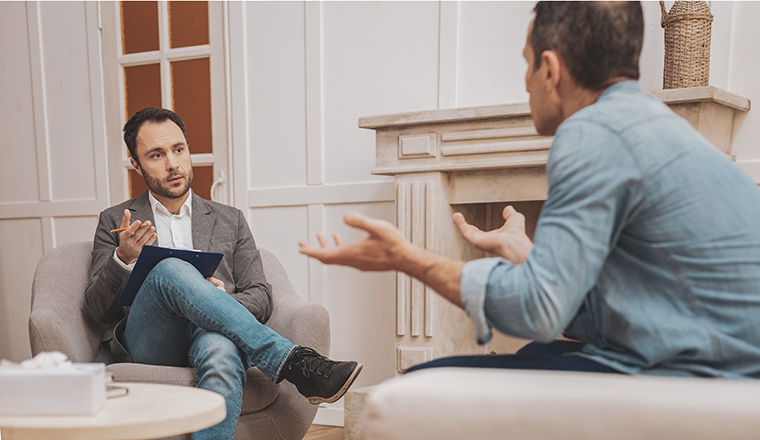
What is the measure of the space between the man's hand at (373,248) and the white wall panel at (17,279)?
3.02 meters

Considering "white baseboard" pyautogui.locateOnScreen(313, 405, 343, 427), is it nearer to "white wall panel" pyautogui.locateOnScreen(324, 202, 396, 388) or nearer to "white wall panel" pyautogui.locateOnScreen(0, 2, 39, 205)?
"white wall panel" pyautogui.locateOnScreen(324, 202, 396, 388)

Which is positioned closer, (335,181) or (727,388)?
(727,388)

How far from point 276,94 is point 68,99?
4.17 feet

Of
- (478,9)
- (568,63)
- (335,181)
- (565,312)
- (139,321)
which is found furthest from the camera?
(335,181)

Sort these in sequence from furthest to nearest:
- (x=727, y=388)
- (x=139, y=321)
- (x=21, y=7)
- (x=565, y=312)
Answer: (x=21, y=7)
(x=139, y=321)
(x=565, y=312)
(x=727, y=388)

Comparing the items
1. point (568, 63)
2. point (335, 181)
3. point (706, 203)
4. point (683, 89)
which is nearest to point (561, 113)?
point (568, 63)

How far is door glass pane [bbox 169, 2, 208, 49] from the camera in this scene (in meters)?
3.01

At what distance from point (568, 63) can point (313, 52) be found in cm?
195

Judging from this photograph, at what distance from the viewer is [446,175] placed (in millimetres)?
2174

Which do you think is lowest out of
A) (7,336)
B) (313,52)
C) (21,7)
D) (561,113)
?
(7,336)

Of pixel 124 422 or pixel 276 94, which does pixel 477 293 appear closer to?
pixel 124 422

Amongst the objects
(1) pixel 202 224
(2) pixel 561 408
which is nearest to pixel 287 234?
(1) pixel 202 224

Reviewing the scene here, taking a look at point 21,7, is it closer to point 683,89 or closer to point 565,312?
point 683,89

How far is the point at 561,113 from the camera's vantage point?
37.0 inches
